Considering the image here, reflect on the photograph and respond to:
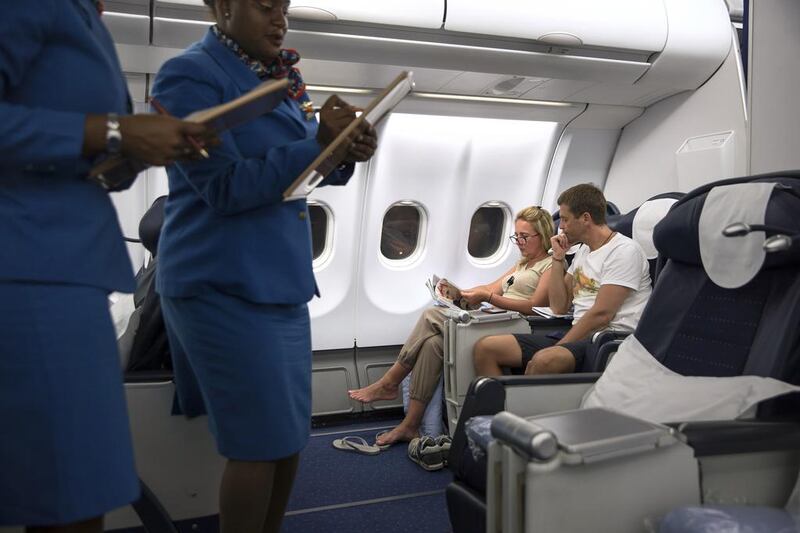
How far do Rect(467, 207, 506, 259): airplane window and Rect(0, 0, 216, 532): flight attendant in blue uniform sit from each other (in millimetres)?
4517

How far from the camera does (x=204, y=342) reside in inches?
67.7

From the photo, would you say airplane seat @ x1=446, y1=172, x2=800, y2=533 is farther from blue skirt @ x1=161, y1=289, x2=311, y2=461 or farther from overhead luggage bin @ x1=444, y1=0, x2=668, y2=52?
overhead luggage bin @ x1=444, y1=0, x2=668, y2=52

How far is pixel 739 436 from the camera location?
166cm

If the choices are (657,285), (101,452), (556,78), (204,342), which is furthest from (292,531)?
(556,78)

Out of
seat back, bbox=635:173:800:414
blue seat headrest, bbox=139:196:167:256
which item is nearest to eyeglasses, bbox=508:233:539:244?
seat back, bbox=635:173:800:414

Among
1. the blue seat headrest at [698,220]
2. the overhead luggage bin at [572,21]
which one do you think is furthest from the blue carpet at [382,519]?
the overhead luggage bin at [572,21]

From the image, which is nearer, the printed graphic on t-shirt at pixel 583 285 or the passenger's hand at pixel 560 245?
the printed graphic on t-shirt at pixel 583 285

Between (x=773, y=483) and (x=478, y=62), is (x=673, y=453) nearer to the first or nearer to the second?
(x=773, y=483)

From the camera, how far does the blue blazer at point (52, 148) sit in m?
1.07

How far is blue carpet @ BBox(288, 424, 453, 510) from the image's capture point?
3.49 meters

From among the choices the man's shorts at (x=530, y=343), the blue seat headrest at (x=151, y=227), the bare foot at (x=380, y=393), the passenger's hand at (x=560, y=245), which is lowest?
the bare foot at (x=380, y=393)

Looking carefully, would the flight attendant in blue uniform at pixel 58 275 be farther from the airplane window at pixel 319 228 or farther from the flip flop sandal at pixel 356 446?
the airplane window at pixel 319 228

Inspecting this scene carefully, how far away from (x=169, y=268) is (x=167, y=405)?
3.27 ft

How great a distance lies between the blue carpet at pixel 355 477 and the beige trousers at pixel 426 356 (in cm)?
38
